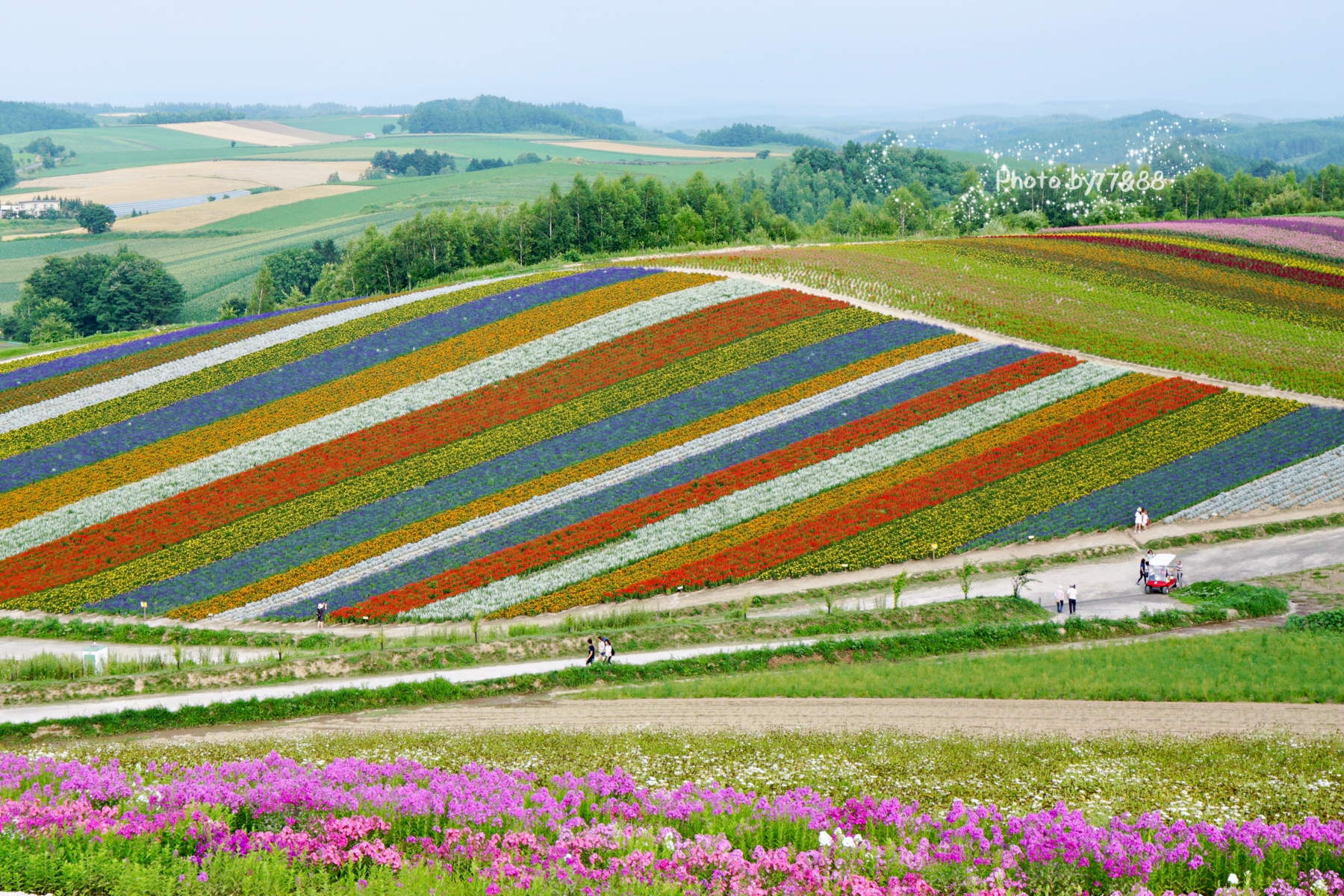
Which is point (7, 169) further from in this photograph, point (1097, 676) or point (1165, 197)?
point (1097, 676)

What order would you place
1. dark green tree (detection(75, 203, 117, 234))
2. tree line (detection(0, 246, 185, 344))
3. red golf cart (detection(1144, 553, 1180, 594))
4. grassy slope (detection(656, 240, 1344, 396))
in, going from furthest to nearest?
dark green tree (detection(75, 203, 117, 234)) < tree line (detection(0, 246, 185, 344)) < grassy slope (detection(656, 240, 1344, 396)) < red golf cart (detection(1144, 553, 1180, 594))

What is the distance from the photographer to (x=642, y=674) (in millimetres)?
28641

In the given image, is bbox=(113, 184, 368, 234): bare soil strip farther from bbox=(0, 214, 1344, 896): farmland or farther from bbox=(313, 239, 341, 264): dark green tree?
bbox=(0, 214, 1344, 896): farmland

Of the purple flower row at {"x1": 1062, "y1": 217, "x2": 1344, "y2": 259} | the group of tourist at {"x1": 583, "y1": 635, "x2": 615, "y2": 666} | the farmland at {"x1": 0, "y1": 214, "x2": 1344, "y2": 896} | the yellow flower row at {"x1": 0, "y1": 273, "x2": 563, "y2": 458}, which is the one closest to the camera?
the farmland at {"x1": 0, "y1": 214, "x2": 1344, "y2": 896}

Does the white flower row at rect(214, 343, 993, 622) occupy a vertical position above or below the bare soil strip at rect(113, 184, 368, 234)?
below

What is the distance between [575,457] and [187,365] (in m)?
28.8

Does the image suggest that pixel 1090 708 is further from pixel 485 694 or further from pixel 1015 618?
pixel 485 694

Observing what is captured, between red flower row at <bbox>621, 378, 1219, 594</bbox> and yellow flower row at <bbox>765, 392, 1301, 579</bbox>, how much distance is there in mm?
419

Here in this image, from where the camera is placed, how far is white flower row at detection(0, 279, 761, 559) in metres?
43.6

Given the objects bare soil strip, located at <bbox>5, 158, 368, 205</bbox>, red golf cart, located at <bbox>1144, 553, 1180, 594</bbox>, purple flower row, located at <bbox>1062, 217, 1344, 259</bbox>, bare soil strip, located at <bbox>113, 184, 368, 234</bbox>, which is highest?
bare soil strip, located at <bbox>5, 158, 368, 205</bbox>

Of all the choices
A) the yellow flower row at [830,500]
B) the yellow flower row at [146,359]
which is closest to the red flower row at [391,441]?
the yellow flower row at [830,500]

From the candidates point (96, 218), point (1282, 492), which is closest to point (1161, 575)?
Answer: point (1282, 492)

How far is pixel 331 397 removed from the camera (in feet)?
180

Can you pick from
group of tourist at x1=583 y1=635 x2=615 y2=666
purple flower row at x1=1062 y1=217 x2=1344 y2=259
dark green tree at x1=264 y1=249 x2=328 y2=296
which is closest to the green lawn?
group of tourist at x1=583 y1=635 x2=615 y2=666
